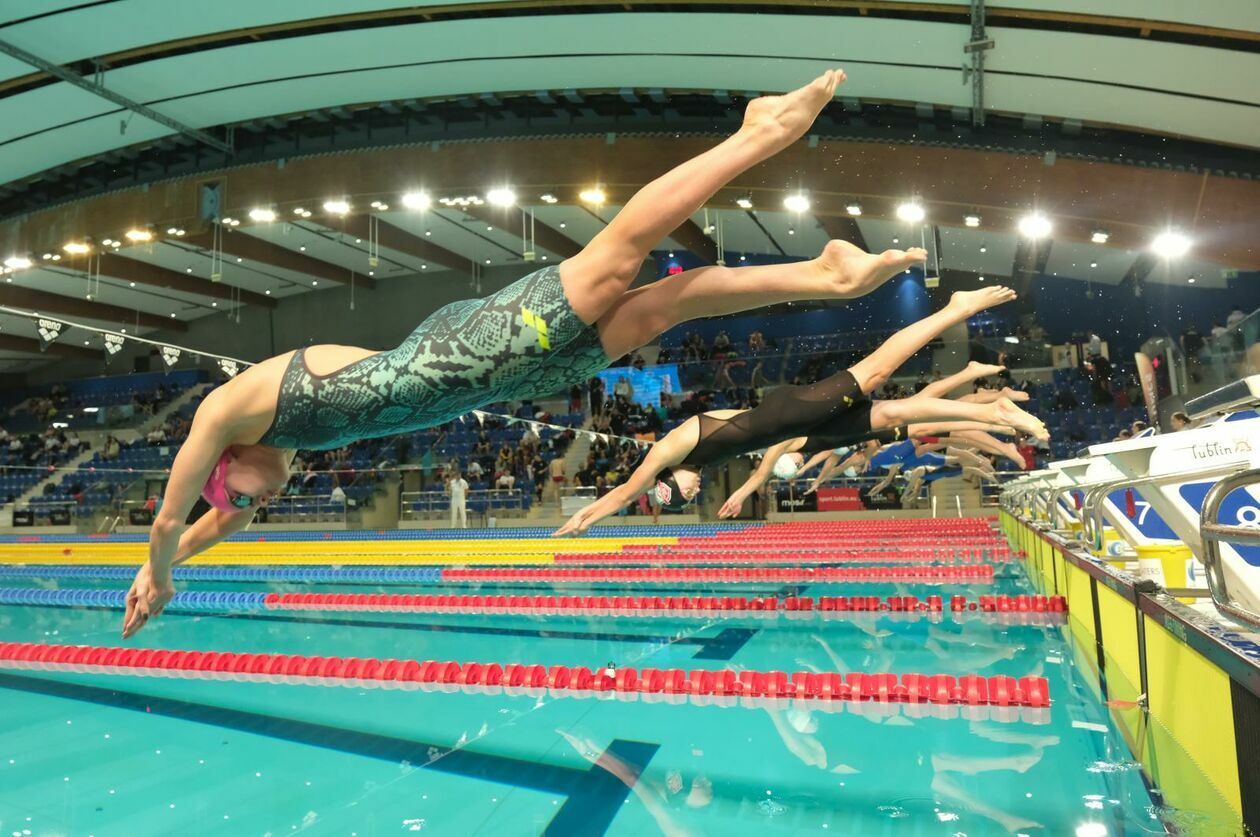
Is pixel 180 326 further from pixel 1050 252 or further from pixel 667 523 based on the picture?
pixel 1050 252

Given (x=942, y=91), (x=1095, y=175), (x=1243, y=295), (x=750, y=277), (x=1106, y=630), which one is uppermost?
(x=942, y=91)

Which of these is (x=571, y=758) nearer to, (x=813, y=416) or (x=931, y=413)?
(x=813, y=416)

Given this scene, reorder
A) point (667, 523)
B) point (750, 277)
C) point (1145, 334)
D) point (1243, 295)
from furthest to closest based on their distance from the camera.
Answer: point (667, 523) < point (1145, 334) < point (1243, 295) < point (750, 277)

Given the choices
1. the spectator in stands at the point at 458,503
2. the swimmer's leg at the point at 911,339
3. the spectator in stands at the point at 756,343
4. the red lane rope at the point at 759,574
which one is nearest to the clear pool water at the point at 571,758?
the swimmer's leg at the point at 911,339

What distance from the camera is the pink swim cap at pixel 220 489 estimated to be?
2.52 m

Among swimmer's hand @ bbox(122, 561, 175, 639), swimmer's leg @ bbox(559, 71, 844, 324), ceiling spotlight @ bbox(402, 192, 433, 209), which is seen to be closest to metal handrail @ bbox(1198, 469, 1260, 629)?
swimmer's leg @ bbox(559, 71, 844, 324)

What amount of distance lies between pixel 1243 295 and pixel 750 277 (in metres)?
11.4

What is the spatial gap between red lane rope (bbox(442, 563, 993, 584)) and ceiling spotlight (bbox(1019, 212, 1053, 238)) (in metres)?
4.29

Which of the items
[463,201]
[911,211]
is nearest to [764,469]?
[911,211]

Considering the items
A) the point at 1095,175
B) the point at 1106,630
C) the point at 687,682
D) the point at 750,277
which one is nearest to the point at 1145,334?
the point at 1095,175

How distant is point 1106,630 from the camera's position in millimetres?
3395

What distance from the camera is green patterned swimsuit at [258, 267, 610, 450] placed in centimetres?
209

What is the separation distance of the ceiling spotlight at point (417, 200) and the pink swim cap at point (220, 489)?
353 inches

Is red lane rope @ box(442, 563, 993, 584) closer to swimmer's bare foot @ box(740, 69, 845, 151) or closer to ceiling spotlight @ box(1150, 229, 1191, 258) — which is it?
ceiling spotlight @ box(1150, 229, 1191, 258)
